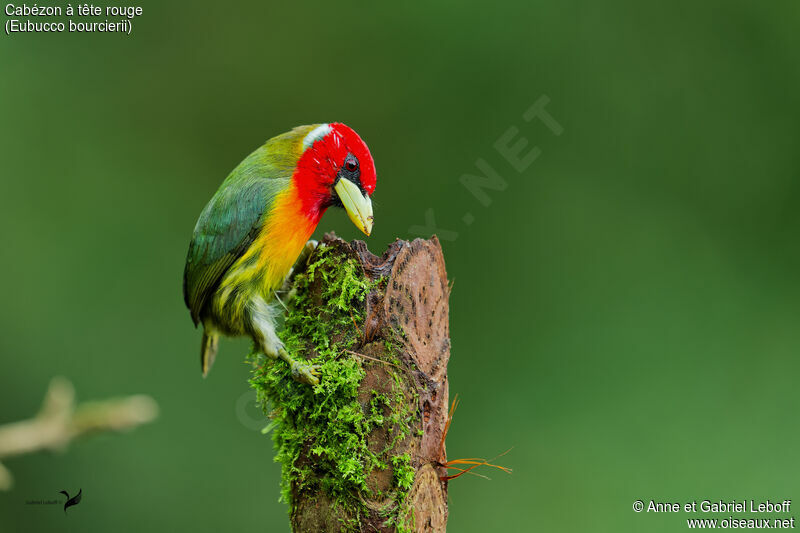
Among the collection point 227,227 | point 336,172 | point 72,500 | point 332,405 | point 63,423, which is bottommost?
point 72,500

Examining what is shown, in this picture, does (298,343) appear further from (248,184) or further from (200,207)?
(200,207)

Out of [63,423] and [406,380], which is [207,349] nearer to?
[406,380]

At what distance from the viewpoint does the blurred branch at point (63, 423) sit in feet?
3.11

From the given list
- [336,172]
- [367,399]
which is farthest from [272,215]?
[367,399]

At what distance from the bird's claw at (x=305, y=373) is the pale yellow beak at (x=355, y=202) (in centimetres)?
58

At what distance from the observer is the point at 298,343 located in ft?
7.30

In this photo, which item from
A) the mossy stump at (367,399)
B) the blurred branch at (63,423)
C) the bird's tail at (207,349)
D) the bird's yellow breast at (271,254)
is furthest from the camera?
the bird's tail at (207,349)

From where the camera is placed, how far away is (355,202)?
101 inches

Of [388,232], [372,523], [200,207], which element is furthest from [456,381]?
[372,523]

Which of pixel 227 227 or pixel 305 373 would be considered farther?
pixel 227 227

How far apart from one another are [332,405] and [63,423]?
1.15 metres

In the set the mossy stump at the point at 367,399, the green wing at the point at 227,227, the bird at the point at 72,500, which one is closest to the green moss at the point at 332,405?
the mossy stump at the point at 367,399

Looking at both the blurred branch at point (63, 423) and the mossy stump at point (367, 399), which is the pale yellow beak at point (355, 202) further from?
the blurred branch at point (63, 423)

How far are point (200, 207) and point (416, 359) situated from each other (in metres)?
3.37
